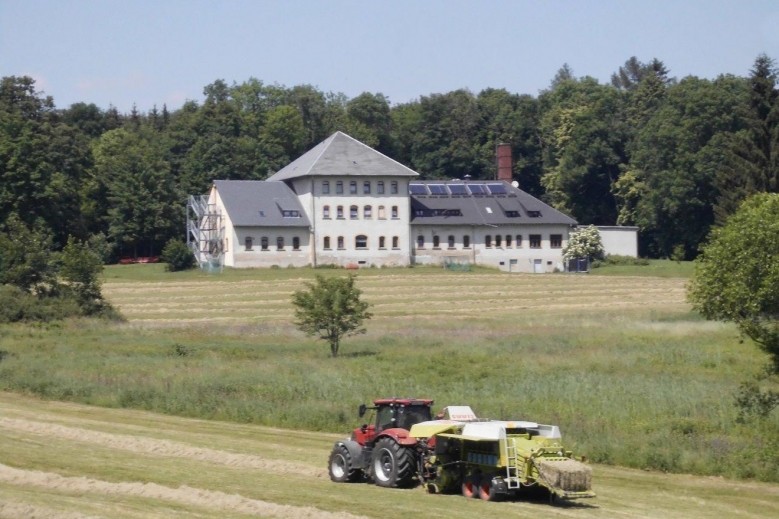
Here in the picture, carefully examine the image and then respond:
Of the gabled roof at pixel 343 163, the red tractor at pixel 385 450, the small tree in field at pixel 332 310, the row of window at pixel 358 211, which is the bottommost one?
the red tractor at pixel 385 450

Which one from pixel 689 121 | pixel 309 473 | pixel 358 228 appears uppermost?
pixel 689 121

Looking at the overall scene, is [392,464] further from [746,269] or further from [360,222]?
[360,222]

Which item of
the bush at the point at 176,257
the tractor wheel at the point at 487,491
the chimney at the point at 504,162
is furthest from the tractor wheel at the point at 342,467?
the chimney at the point at 504,162

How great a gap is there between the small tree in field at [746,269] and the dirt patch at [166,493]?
76.6 ft

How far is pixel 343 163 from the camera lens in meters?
108

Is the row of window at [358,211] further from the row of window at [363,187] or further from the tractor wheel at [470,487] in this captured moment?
the tractor wheel at [470,487]

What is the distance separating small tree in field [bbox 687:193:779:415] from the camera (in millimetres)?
43750

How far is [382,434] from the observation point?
24.0 m

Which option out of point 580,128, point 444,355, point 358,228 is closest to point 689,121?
point 580,128

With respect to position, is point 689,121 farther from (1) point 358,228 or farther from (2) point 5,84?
(2) point 5,84

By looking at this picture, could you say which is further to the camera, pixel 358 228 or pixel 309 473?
pixel 358 228

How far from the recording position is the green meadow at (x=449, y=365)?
3052 centimetres

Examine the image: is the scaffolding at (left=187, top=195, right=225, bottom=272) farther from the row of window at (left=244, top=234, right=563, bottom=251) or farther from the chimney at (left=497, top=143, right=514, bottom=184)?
the chimney at (left=497, top=143, right=514, bottom=184)

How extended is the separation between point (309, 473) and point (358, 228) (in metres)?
80.6
